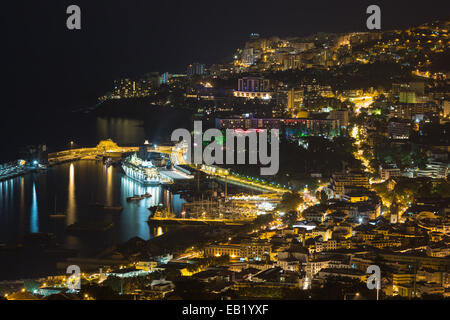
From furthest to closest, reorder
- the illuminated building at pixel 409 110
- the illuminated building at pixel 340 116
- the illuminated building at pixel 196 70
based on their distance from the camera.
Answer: the illuminated building at pixel 196 70 → the illuminated building at pixel 340 116 → the illuminated building at pixel 409 110

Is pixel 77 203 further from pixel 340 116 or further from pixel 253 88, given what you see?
pixel 253 88

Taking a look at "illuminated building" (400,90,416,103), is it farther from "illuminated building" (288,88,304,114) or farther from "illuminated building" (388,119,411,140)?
"illuminated building" (288,88,304,114)

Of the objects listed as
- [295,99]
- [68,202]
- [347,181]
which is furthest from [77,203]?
[295,99]

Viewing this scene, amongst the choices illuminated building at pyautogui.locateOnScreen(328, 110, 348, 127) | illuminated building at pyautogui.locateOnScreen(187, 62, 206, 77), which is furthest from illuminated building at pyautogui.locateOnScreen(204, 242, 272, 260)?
illuminated building at pyautogui.locateOnScreen(187, 62, 206, 77)

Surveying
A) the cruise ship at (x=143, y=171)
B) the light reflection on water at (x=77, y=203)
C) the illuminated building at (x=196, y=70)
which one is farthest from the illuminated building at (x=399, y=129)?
the illuminated building at (x=196, y=70)

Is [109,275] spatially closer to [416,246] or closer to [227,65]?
[416,246]

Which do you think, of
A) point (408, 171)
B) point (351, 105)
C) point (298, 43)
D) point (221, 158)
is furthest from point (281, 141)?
point (298, 43)

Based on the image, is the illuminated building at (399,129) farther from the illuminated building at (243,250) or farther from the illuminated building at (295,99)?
the illuminated building at (243,250)
